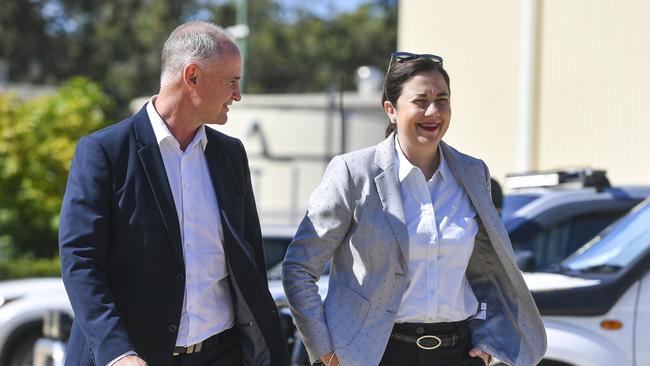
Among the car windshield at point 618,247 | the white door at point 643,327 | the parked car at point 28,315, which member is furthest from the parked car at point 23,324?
the white door at point 643,327

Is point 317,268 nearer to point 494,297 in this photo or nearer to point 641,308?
point 494,297

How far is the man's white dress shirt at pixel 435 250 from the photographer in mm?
3668

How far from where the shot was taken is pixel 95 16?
160 feet

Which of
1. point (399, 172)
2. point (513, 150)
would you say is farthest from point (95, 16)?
point (399, 172)

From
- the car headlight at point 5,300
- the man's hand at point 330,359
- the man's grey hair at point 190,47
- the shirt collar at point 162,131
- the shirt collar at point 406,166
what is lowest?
the car headlight at point 5,300

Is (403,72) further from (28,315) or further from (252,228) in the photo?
(28,315)

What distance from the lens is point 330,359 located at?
144 inches

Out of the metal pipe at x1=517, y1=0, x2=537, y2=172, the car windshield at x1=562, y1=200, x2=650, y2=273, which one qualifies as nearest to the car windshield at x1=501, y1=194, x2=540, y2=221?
the car windshield at x1=562, y1=200, x2=650, y2=273

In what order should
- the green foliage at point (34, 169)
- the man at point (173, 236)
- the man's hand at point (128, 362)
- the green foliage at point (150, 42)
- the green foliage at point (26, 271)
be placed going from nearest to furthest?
1. the man's hand at point (128, 362)
2. the man at point (173, 236)
3. the green foliage at point (26, 271)
4. the green foliage at point (34, 169)
5. the green foliage at point (150, 42)

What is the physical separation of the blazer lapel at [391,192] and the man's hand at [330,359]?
40 cm

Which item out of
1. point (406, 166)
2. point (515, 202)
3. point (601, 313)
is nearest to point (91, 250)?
point (406, 166)

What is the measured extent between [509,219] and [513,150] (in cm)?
836

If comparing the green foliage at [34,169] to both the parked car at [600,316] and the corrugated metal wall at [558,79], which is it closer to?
the corrugated metal wall at [558,79]

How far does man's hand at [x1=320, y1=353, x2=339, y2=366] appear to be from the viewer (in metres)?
3.66
